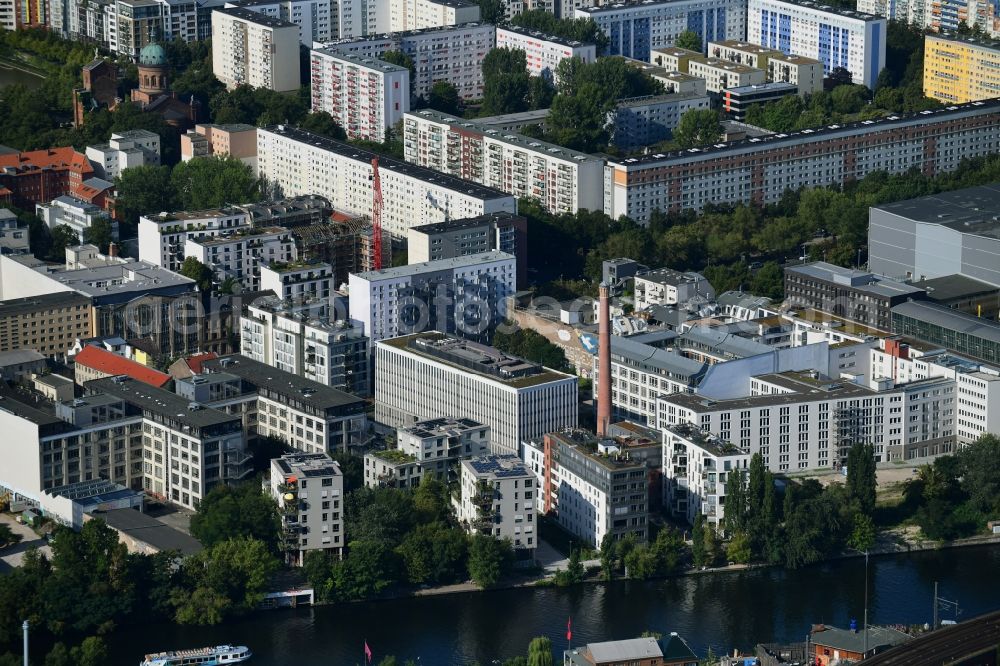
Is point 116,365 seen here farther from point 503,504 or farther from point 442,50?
point 442,50

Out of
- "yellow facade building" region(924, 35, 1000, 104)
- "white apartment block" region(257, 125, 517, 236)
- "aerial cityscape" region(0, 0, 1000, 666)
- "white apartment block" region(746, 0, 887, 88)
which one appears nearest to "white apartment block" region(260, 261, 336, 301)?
"aerial cityscape" region(0, 0, 1000, 666)

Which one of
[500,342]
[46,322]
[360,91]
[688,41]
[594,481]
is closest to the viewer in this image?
[594,481]

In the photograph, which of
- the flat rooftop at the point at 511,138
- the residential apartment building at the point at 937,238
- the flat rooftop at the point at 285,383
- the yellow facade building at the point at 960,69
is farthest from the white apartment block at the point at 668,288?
the yellow facade building at the point at 960,69

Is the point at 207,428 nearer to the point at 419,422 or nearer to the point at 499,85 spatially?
the point at 419,422

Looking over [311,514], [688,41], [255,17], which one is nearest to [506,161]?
[255,17]

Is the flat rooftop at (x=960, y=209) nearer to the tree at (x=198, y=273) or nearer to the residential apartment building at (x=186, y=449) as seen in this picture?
the tree at (x=198, y=273)

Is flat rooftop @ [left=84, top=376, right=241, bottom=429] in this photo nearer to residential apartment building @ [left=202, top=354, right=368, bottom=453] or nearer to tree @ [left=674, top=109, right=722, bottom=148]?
residential apartment building @ [left=202, top=354, right=368, bottom=453]
